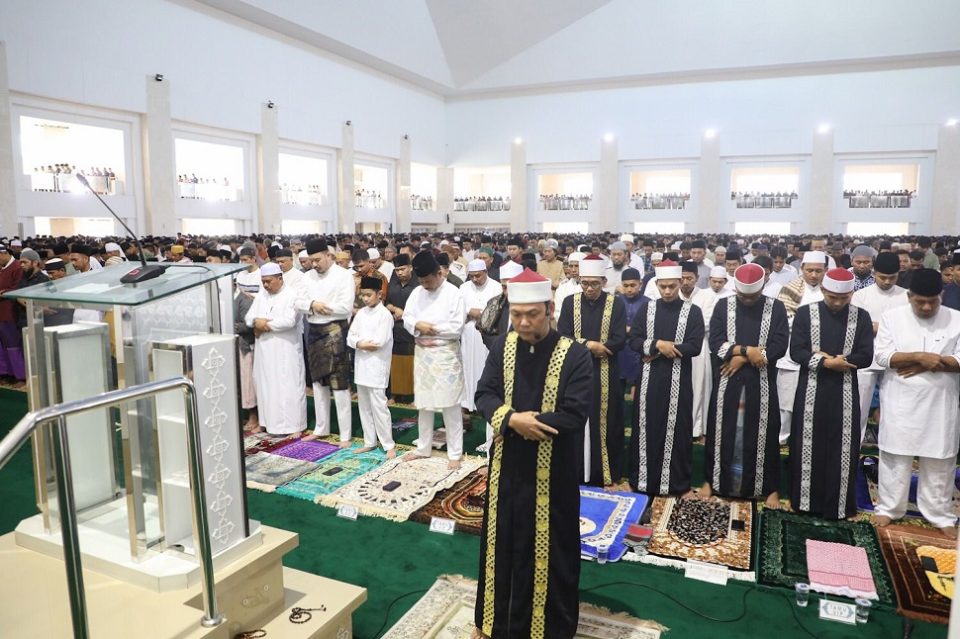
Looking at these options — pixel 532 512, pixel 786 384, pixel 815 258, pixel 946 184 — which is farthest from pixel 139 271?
pixel 946 184

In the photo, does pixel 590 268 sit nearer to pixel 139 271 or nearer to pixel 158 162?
pixel 139 271

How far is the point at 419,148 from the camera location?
26906 mm

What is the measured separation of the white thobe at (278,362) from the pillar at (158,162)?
39.6 feet

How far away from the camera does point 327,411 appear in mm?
6012

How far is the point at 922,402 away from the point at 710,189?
20818 millimetres

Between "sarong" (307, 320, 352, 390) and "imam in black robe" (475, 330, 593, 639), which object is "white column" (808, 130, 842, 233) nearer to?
"sarong" (307, 320, 352, 390)

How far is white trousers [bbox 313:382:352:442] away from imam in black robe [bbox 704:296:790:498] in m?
2.89

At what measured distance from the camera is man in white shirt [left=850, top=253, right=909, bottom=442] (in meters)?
5.17

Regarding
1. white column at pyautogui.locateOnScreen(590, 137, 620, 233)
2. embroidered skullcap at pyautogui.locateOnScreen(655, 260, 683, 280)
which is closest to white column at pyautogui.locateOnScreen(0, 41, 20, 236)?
embroidered skullcap at pyautogui.locateOnScreen(655, 260, 683, 280)

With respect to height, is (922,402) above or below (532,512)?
above

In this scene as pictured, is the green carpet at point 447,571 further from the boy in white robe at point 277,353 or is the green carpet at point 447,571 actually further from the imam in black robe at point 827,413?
the boy in white robe at point 277,353

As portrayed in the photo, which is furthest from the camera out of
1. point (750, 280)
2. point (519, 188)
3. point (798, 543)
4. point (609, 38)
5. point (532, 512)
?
point (519, 188)

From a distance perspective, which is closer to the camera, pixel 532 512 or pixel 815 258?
pixel 532 512

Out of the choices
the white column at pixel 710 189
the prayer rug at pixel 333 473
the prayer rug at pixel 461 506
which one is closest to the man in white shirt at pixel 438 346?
the prayer rug at pixel 461 506
